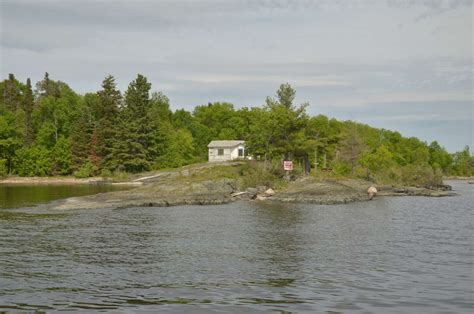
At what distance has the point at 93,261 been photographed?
934 inches

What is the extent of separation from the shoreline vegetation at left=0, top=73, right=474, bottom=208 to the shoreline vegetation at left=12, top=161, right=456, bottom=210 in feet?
0.53

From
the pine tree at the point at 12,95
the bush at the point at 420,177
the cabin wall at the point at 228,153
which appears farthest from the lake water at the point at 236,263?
the pine tree at the point at 12,95

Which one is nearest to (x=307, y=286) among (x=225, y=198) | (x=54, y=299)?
(x=54, y=299)

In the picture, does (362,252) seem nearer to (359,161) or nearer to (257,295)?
(257,295)

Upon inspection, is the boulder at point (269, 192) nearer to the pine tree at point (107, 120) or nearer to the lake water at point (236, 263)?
the lake water at point (236, 263)

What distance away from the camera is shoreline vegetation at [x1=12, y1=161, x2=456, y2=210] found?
52.8m

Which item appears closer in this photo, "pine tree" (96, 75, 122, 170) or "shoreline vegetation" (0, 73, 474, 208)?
"shoreline vegetation" (0, 73, 474, 208)

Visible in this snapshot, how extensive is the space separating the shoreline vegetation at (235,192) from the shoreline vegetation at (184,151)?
0.53 ft

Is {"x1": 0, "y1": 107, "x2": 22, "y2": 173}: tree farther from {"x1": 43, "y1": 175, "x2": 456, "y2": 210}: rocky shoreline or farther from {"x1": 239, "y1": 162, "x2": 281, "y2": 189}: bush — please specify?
{"x1": 239, "y1": 162, "x2": 281, "y2": 189}: bush

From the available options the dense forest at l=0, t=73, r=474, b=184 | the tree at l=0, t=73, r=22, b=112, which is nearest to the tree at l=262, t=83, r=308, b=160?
the dense forest at l=0, t=73, r=474, b=184

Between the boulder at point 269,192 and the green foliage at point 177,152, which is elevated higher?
the green foliage at point 177,152

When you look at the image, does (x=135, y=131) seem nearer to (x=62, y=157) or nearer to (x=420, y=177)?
(x=62, y=157)

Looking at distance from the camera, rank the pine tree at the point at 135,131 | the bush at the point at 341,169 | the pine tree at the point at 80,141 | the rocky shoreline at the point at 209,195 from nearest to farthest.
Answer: the rocky shoreline at the point at 209,195 → the bush at the point at 341,169 → the pine tree at the point at 135,131 → the pine tree at the point at 80,141

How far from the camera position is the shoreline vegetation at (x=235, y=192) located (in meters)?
52.8
